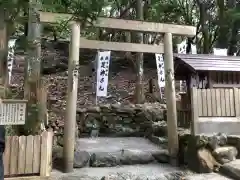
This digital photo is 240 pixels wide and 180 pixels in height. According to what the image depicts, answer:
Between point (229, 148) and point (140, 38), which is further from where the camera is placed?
point (140, 38)

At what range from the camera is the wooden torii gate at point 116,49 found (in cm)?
614

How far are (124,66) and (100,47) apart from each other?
960 centimetres

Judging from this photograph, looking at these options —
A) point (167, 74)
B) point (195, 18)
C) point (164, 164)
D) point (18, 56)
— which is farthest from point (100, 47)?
point (18, 56)

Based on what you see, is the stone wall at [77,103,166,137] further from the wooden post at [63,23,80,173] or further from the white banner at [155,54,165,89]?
the wooden post at [63,23,80,173]

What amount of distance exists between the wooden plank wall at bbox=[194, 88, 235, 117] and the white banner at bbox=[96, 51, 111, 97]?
12.4ft

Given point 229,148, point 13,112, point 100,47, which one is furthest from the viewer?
point 100,47

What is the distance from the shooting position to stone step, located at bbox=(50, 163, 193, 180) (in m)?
5.67

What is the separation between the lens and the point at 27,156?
4.90 meters

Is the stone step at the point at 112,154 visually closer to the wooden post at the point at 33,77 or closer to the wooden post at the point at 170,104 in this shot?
the wooden post at the point at 170,104

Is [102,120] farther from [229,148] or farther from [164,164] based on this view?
[229,148]

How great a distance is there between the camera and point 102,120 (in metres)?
10.1

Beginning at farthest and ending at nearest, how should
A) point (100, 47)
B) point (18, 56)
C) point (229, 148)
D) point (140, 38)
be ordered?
point (18, 56), point (140, 38), point (100, 47), point (229, 148)

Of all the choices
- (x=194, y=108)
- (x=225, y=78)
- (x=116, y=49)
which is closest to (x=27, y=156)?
(x=116, y=49)

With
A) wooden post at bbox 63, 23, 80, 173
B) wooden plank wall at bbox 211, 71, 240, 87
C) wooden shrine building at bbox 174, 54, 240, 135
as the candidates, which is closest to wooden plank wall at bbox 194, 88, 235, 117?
wooden shrine building at bbox 174, 54, 240, 135
